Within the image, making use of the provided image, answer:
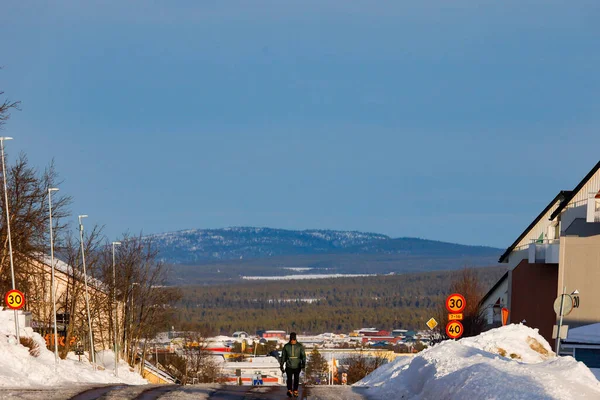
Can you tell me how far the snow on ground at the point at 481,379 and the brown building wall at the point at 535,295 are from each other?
30724 mm

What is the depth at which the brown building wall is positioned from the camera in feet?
201

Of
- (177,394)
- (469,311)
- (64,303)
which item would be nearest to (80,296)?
(64,303)

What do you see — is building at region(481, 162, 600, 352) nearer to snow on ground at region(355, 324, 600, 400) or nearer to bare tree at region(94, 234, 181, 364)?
snow on ground at region(355, 324, 600, 400)

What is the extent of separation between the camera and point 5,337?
39188mm

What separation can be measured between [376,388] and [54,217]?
4545 centimetres

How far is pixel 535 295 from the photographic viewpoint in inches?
2557

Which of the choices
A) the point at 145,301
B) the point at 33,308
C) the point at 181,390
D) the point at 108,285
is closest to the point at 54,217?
the point at 33,308

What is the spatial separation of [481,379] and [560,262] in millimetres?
38245

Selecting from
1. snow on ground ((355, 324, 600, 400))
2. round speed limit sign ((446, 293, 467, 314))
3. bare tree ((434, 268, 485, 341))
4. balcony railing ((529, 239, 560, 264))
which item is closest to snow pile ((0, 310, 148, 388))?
snow on ground ((355, 324, 600, 400))

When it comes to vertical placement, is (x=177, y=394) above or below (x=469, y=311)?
above

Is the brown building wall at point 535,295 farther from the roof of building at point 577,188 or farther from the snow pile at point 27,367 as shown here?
the snow pile at point 27,367

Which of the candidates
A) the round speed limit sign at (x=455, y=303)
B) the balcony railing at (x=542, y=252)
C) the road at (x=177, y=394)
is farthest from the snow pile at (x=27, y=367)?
the balcony railing at (x=542, y=252)

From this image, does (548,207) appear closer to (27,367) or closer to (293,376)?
(27,367)

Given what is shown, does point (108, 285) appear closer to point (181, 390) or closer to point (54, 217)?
point (54, 217)
